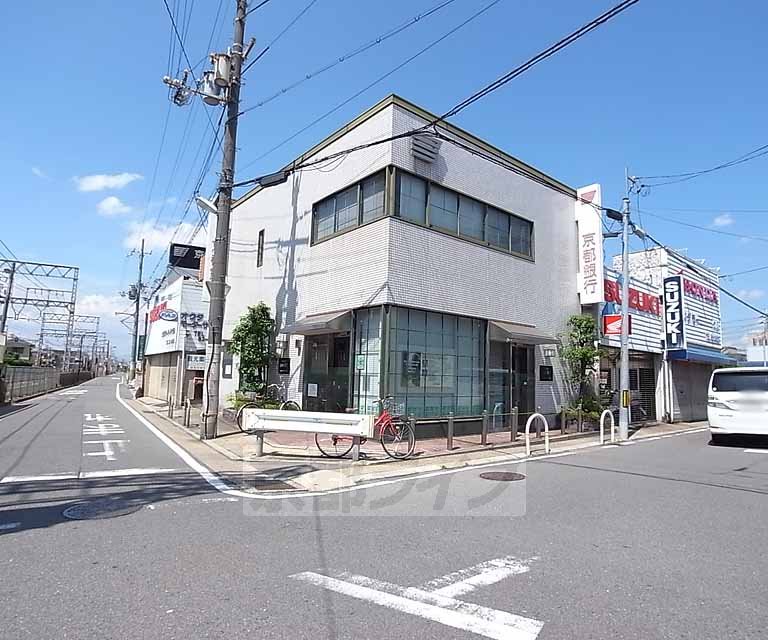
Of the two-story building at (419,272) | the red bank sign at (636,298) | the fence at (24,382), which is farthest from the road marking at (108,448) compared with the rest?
the red bank sign at (636,298)

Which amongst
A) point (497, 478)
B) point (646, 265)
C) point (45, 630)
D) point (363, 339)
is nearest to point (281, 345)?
point (363, 339)

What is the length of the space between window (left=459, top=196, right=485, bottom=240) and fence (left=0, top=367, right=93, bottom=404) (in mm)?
21653

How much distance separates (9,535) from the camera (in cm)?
557

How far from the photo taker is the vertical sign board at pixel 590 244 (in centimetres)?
1939

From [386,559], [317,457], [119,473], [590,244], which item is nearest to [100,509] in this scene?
[119,473]

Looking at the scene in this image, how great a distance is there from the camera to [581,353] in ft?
59.7

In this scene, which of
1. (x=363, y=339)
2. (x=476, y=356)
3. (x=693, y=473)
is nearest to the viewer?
(x=693, y=473)

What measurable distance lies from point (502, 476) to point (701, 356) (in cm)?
1922

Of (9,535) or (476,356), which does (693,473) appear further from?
(9,535)

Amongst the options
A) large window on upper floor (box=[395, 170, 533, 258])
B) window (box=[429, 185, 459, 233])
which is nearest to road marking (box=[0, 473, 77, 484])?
large window on upper floor (box=[395, 170, 533, 258])

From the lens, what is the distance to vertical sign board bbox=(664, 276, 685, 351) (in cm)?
2339

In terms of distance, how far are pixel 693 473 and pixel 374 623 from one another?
29.5ft

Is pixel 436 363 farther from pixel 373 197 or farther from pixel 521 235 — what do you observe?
pixel 521 235

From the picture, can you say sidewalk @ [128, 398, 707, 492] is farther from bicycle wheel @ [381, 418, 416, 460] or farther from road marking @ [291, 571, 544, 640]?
road marking @ [291, 571, 544, 640]
